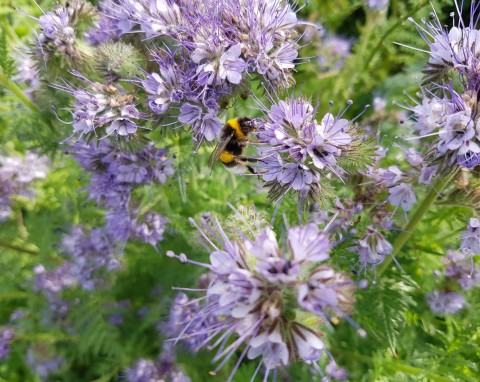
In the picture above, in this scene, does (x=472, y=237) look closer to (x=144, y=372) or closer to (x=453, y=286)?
(x=453, y=286)

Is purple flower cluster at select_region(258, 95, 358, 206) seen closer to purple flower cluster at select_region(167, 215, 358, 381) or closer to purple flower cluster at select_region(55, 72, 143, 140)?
purple flower cluster at select_region(167, 215, 358, 381)

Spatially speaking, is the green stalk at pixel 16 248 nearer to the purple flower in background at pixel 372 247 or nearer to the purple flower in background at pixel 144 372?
the purple flower in background at pixel 144 372

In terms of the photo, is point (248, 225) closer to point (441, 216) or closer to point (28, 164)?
point (441, 216)

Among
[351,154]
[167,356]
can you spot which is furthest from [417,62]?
[167,356]

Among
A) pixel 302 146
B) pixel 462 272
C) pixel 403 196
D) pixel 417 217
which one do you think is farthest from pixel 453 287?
pixel 302 146

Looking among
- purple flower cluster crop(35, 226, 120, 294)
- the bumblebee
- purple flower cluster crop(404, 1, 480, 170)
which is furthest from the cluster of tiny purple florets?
purple flower cluster crop(35, 226, 120, 294)

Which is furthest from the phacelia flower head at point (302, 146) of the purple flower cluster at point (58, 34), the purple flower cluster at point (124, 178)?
the purple flower cluster at point (58, 34)
